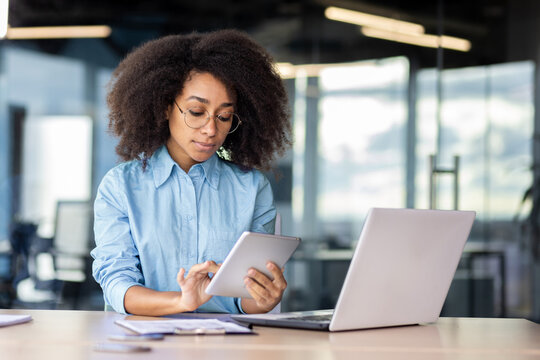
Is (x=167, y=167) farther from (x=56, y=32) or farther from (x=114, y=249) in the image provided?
(x=56, y=32)

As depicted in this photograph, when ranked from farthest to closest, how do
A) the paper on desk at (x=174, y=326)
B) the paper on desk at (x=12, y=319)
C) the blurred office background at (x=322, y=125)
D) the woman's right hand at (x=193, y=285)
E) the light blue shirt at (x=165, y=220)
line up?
the blurred office background at (x=322, y=125), the light blue shirt at (x=165, y=220), the woman's right hand at (x=193, y=285), the paper on desk at (x=12, y=319), the paper on desk at (x=174, y=326)

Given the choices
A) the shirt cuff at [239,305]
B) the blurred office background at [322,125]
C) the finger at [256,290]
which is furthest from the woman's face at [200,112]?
the blurred office background at [322,125]

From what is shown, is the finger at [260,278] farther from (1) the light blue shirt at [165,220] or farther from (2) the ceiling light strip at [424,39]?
(2) the ceiling light strip at [424,39]

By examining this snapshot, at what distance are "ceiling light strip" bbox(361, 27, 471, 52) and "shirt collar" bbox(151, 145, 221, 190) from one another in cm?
269

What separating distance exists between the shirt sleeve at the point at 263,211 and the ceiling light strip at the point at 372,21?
8.70 ft

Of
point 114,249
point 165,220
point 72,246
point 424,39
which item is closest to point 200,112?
point 165,220

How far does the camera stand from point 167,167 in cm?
226

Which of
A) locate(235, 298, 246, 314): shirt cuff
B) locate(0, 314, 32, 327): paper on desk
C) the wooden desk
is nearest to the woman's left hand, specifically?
the wooden desk

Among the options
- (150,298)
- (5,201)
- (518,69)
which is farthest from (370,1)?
(150,298)

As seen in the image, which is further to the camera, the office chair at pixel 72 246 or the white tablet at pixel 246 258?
the office chair at pixel 72 246

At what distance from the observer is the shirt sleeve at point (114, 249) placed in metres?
2.03

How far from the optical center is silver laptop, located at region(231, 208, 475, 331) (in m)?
1.58

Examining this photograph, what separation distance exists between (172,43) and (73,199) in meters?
2.76

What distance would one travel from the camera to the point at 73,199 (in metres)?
4.93
